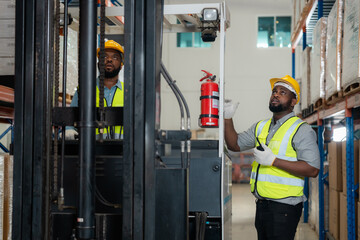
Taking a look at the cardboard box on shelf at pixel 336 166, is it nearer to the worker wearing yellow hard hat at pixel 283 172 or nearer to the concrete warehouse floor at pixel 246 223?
the concrete warehouse floor at pixel 246 223

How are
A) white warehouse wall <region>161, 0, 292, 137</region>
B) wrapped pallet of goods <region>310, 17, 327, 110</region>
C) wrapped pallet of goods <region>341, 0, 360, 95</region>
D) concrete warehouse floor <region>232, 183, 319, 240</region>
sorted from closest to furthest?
wrapped pallet of goods <region>341, 0, 360, 95</region>, wrapped pallet of goods <region>310, 17, 327, 110</region>, concrete warehouse floor <region>232, 183, 319, 240</region>, white warehouse wall <region>161, 0, 292, 137</region>

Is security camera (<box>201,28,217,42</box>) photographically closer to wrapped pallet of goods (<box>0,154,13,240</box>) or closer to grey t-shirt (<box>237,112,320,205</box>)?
grey t-shirt (<box>237,112,320,205</box>)

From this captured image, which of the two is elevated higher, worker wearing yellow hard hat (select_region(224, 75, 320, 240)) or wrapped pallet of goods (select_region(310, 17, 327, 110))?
wrapped pallet of goods (select_region(310, 17, 327, 110))

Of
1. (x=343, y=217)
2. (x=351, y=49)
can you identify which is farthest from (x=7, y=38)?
(x=343, y=217)

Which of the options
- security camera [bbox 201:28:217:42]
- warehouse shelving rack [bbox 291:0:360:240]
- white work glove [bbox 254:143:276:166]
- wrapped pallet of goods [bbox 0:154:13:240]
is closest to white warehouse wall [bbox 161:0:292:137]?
warehouse shelving rack [bbox 291:0:360:240]

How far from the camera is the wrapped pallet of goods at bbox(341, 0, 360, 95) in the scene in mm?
4156

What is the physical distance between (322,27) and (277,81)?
2.01m

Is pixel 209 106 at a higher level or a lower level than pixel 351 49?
lower

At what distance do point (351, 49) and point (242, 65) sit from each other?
14185mm

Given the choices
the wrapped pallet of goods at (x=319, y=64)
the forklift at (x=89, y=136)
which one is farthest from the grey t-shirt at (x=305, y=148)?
the wrapped pallet of goods at (x=319, y=64)

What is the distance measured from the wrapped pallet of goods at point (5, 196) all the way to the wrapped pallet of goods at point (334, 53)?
3.60 m

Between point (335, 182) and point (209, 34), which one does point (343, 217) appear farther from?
point (209, 34)

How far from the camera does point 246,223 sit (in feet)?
27.6

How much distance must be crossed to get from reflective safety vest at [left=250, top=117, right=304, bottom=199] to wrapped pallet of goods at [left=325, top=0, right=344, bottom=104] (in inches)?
49.6
